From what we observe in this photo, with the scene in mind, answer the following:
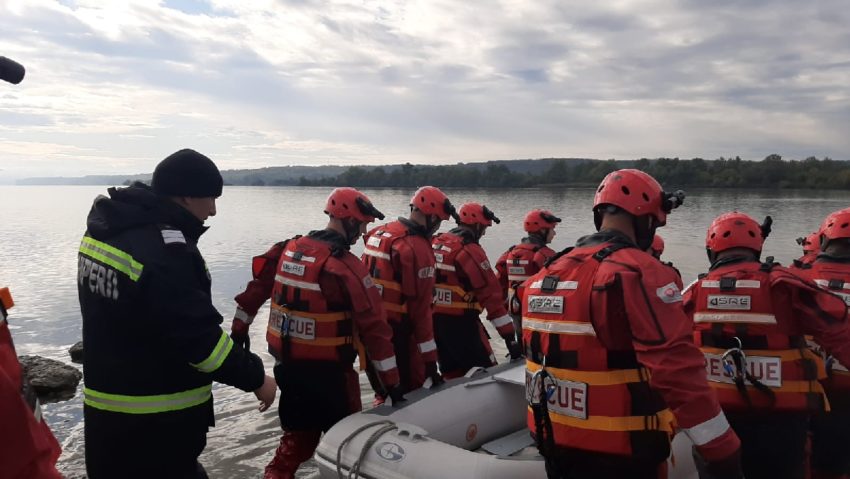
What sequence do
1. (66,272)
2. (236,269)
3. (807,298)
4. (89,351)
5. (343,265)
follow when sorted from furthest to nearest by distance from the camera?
(236,269) → (66,272) → (343,265) → (807,298) → (89,351)

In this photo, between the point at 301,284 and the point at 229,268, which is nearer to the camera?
the point at 301,284

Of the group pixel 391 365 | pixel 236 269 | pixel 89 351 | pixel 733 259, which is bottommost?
pixel 236 269

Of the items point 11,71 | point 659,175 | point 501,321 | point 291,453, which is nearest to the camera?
point 11,71

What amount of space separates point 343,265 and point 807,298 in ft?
8.59

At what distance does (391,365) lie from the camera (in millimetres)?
4109

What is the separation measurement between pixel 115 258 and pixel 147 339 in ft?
1.09

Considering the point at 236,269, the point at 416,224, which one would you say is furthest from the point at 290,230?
the point at 416,224

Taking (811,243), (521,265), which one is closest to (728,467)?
(811,243)

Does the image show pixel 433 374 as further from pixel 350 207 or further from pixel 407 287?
pixel 350 207

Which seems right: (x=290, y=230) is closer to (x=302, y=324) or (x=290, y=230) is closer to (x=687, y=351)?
(x=302, y=324)

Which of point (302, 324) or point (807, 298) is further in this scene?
point (302, 324)

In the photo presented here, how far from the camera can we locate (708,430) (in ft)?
6.88

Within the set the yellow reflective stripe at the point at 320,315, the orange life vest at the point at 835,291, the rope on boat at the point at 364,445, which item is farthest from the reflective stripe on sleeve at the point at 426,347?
the orange life vest at the point at 835,291

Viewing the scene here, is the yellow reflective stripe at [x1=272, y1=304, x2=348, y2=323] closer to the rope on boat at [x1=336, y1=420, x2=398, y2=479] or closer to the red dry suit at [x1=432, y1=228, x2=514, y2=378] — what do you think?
the rope on boat at [x1=336, y1=420, x2=398, y2=479]
